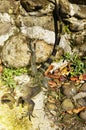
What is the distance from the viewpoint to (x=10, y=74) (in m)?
8.85

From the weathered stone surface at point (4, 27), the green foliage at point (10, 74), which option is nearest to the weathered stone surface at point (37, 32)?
the weathered stone surface at point (4, 27)

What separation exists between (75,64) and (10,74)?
5.72ft

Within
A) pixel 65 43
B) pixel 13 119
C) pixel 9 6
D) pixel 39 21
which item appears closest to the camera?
pixel 13 119

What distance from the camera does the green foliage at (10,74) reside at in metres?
8.70

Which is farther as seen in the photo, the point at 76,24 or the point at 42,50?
the point at 42,50

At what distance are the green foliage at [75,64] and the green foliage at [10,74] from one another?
1228mm

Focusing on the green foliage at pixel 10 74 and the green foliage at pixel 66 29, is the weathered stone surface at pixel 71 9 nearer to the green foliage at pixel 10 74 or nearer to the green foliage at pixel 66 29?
the green foliage at pixel 66 29

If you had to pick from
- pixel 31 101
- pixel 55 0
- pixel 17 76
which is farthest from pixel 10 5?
pixel 31 101

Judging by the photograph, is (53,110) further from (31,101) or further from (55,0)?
(55,0)

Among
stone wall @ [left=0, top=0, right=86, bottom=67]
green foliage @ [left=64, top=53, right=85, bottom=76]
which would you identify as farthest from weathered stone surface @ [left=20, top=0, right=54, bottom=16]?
green foliage @ [left=64, top=53, right=85, bottom=76]

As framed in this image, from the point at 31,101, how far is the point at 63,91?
84 cm

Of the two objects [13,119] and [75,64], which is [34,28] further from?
[13,119]

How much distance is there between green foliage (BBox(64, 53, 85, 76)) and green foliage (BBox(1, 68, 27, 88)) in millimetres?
1228

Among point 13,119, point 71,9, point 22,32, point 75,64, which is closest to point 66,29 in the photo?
point 71,9
